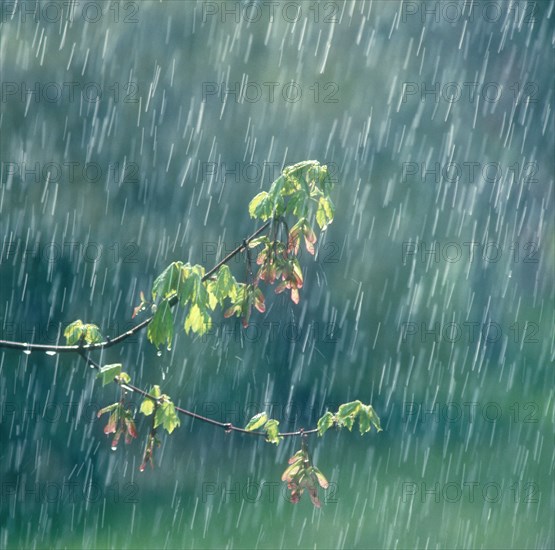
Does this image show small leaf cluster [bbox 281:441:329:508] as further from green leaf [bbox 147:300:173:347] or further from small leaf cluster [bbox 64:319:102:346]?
small leaf cluster [bbox 64:319:102:346]

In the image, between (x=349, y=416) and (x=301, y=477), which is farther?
(x=349, y=416)

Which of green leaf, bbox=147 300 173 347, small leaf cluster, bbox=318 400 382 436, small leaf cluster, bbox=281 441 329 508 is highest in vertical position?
green leaf, bbox=147 300 173 347

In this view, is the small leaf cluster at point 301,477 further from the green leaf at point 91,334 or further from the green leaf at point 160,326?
the green leaf at point 91,334

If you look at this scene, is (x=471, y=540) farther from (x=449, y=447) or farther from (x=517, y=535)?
(x=449, y=447)

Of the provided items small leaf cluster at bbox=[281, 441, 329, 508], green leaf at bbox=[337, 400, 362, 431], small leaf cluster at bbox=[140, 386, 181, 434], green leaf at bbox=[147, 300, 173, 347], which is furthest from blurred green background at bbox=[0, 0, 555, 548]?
green leaf at bbox=[147, 300, 173, 347]

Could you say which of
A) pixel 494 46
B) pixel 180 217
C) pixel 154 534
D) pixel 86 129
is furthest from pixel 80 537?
pixel 494 46

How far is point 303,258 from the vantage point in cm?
792

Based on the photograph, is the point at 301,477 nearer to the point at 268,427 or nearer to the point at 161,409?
the point at 268,427

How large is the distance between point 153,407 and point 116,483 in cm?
543

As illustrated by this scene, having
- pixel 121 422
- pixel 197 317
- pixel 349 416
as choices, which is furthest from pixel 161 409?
pixel 349 416

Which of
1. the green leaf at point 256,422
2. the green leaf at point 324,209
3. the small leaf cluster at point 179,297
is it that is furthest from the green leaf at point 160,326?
the green leaf at point 256,422

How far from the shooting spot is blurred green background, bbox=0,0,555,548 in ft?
24.5

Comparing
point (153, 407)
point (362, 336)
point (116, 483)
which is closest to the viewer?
point (153, 407)

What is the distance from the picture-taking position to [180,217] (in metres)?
7.71
